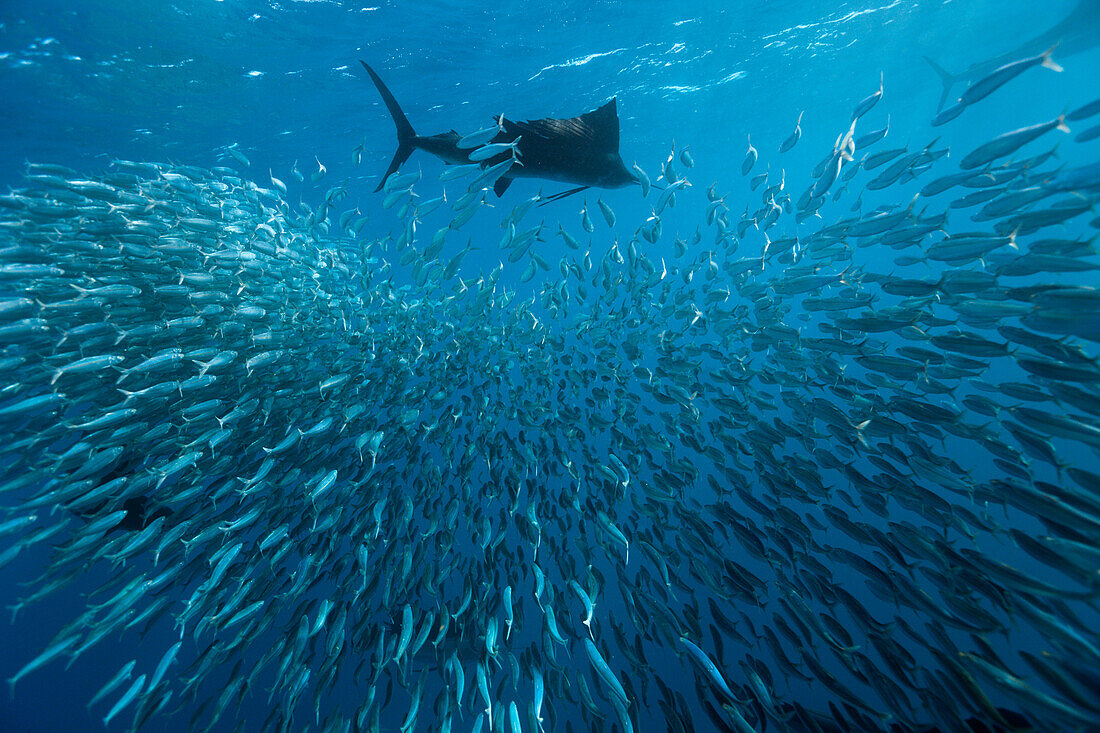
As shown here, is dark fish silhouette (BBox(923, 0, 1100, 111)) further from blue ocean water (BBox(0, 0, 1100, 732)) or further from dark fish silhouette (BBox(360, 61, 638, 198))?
dark fish silhouette (BBox(360, 61, 638, 198))

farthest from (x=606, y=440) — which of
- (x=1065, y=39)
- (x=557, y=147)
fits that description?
(x=1065, y=39)

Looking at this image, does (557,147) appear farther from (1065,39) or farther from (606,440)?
(1065,39)

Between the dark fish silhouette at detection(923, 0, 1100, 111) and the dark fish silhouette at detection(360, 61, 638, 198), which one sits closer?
the dark fish silhouette at detection(360, 61, 638, 198)

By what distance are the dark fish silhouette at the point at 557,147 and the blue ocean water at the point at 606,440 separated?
85 centimetres

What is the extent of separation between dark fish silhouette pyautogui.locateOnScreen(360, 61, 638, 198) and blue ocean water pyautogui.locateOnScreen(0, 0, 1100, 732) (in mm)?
848

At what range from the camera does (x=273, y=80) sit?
570 inches

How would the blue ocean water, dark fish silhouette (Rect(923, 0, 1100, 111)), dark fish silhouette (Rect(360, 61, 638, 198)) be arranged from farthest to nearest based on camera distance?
1. dark fish silhouette (Rect(923, 0, 1100, 111))
2. dark fish silhouette (Rect(360, 61, 638, 198))
3. the blue ocean water

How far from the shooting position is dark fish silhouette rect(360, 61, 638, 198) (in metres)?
5.42

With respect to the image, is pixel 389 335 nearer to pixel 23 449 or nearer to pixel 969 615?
pixel 23 449

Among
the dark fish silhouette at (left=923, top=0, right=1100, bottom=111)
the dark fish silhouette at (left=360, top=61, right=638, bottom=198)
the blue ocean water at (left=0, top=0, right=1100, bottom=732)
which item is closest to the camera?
the blue ocean water at (left=0, top=0, right=1100, bottom=732)

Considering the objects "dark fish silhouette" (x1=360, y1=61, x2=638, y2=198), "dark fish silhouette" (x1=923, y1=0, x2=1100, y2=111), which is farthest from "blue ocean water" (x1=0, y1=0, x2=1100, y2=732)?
"dark fish silhouette" (x1=360, y1=61, x2=638, y2=198)

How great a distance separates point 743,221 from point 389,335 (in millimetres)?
5907

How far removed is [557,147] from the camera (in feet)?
18.4

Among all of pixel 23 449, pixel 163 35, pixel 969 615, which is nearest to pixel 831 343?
pixel 969 615
